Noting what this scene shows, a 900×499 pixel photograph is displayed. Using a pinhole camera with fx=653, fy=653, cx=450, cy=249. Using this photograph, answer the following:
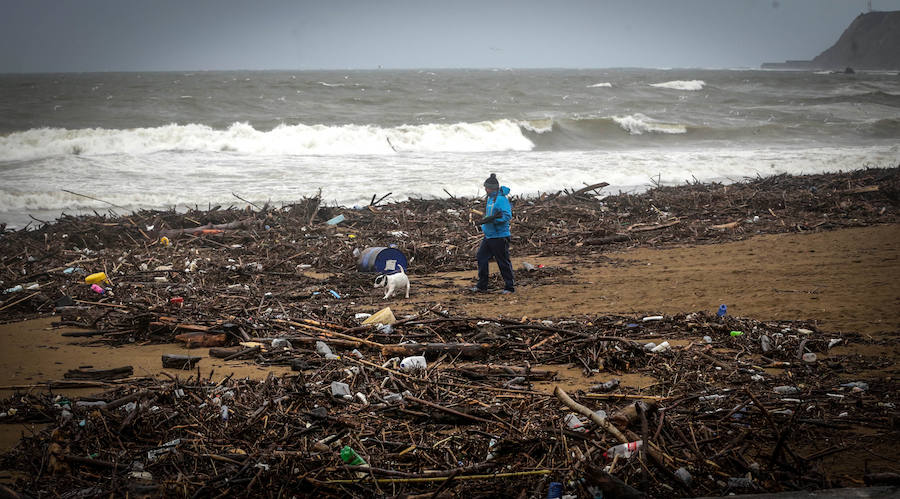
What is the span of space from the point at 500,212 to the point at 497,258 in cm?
60

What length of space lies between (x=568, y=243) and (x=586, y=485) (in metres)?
8.21

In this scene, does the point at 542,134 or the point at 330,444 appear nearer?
the point at 330,444

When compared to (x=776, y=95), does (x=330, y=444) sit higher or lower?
lower

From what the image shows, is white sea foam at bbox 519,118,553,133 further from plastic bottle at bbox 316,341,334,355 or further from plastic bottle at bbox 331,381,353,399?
plastic bottle at bbox 331,381,353,399

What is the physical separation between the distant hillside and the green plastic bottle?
124729 mm

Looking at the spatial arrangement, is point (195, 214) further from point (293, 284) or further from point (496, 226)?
point (496, 226)

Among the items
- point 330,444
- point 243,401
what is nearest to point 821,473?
point 330,444

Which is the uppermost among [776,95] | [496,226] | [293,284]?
[776,95]

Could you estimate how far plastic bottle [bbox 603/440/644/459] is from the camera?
A: 11.0 ft

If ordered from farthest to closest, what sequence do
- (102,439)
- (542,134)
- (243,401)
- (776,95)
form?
(776,95) → (542,134) → (243,401) → (102,439)

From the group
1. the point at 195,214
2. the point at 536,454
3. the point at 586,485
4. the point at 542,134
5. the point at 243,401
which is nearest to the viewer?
the point at 586,485

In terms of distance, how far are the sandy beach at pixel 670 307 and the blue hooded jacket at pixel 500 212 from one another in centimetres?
80

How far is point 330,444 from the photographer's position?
3.65m

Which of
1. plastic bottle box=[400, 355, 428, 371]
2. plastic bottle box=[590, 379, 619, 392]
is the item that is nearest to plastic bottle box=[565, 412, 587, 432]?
plastic bottle box=[590, 379, 619, 392]
